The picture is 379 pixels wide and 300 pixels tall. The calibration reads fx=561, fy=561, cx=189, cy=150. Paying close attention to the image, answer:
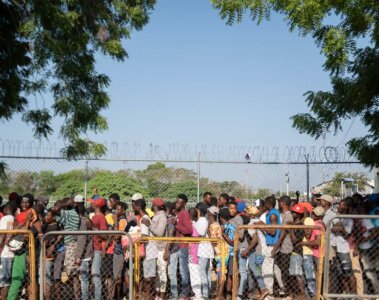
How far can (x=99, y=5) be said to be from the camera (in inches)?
453

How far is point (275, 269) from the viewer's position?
7.98 m

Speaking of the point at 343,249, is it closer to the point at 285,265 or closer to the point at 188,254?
the point at 285,265

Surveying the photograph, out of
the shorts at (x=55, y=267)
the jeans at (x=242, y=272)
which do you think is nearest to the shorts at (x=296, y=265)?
the jeans at (x=242, y=272)

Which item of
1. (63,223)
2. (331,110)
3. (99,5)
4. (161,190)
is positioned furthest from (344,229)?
(99,5)

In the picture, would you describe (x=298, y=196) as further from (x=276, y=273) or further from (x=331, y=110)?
(x=276, y=273)

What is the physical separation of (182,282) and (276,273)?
4.52 ft

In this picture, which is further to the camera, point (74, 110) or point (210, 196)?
point (74, 110)

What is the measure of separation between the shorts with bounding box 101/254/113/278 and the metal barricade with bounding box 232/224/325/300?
181 centimetres

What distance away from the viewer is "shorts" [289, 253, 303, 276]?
784 centimetres

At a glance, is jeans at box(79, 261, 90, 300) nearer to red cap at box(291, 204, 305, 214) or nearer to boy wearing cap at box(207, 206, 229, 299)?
boy wearing cap at box(207, 206, 229, 299)

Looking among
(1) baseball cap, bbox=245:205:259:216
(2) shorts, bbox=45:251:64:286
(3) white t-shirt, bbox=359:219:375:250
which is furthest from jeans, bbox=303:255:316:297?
(2) shorts, bbox=45:251:64:286

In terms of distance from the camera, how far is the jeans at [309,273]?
7.85m

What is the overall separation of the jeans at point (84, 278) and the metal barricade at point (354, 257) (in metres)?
3.26

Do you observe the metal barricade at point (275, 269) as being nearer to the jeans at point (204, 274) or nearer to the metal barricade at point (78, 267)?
the jeans at point (204, 274)
